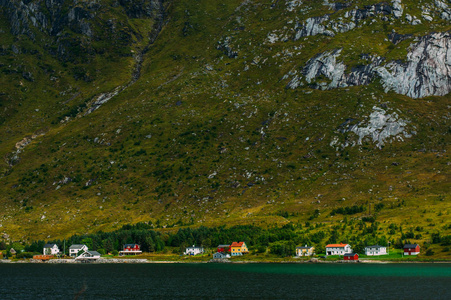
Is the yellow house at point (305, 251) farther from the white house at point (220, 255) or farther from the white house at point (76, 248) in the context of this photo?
the white house at point (76, 248)

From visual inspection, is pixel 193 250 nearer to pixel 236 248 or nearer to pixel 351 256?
pixel 236 248

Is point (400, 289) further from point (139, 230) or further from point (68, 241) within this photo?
point (68, 241)

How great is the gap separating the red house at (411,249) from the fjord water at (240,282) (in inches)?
535

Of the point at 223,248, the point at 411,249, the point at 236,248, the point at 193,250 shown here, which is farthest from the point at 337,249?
the point at 193,250

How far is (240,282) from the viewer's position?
104500 millimetres

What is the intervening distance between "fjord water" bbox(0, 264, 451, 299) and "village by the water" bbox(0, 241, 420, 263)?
1398 centimetres

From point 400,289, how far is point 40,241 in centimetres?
15129

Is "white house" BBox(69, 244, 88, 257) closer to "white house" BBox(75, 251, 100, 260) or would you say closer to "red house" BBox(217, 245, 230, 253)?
"white house" BBox(75, 251, 100, 260)

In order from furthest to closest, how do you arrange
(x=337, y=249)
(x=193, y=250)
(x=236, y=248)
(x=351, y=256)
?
(x=193, y=250) → (x=236, y=248) → (x=337, y=249) → (x=351, y=256)

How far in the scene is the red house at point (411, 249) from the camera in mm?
144625

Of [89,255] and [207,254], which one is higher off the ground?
[89,255]

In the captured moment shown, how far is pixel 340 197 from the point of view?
19812 centimetres

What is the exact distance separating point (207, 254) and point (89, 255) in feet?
150

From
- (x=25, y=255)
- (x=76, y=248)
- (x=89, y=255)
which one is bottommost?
(x=89, y=255)
